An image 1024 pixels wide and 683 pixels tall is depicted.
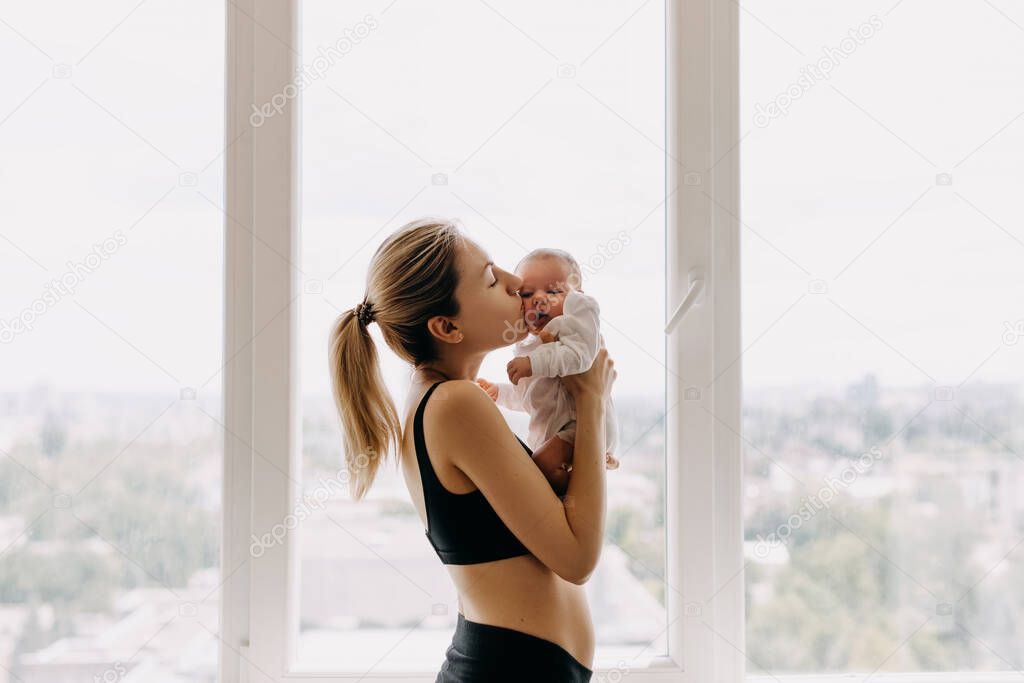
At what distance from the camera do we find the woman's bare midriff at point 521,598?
959 millimetres

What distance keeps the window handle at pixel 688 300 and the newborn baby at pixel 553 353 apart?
0.26 meters

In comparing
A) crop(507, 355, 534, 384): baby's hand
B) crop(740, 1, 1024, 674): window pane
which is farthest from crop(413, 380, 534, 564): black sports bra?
crop(740, 1, 1024, 674): window pane

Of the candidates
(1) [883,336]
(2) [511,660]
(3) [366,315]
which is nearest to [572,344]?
(3) [366,315]

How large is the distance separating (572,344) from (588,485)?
0.18m

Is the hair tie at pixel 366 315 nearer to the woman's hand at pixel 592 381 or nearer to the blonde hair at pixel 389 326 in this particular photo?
the blonde hair at pixel 389 326

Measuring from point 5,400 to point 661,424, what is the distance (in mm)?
1140

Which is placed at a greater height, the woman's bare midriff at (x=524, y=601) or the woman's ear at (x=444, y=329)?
the woman's ear at (x=444, y=329)

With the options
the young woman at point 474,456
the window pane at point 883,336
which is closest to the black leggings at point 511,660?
the young woman at point 474,456

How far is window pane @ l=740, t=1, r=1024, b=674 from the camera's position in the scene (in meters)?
1.38

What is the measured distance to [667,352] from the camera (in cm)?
137

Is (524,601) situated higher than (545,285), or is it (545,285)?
(545,285)

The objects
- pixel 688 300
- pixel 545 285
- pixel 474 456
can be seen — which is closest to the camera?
pixel 474 456

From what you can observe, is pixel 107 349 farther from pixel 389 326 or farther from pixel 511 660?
pixel 511 660

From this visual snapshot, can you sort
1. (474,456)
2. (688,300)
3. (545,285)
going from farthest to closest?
(688,300) → (545,285) → (474,456)
